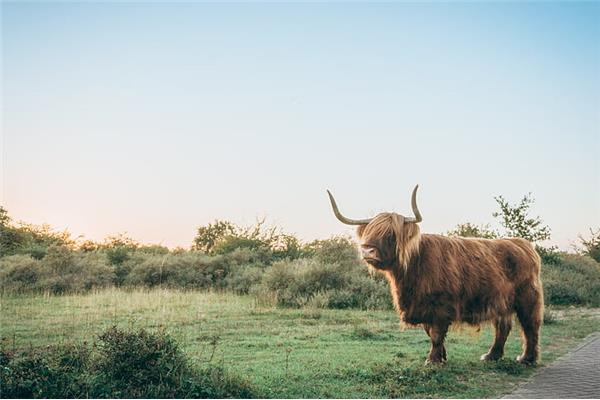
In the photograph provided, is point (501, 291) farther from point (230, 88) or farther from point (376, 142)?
point (230, 88)

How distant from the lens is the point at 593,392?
642 cm

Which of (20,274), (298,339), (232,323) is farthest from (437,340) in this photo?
(20,274)

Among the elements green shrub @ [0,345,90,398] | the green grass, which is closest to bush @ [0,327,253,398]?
green shrub @ [0,345,90,398]

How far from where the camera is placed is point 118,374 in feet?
20.1

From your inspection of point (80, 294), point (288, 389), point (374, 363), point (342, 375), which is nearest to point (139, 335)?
point (288, 389)

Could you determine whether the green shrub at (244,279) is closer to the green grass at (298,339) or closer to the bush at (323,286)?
the bush at (323,286)

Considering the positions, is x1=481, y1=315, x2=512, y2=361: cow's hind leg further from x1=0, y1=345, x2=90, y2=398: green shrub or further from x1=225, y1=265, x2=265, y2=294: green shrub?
x1=225, y1=265, x2=265, y2=294: green shrub

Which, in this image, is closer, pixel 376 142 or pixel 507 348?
pixel 507 348

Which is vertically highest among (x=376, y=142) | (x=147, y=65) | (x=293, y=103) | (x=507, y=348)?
(x=147, y=65)

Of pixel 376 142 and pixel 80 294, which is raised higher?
pixel 376 142

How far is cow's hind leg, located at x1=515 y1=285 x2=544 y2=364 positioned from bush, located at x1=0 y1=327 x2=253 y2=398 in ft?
14.5

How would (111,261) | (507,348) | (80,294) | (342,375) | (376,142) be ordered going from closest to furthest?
(342,375), (507,348), (376,142), (80,294), (111,261)

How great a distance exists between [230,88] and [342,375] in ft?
25.9

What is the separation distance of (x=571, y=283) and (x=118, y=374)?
18.0 m
